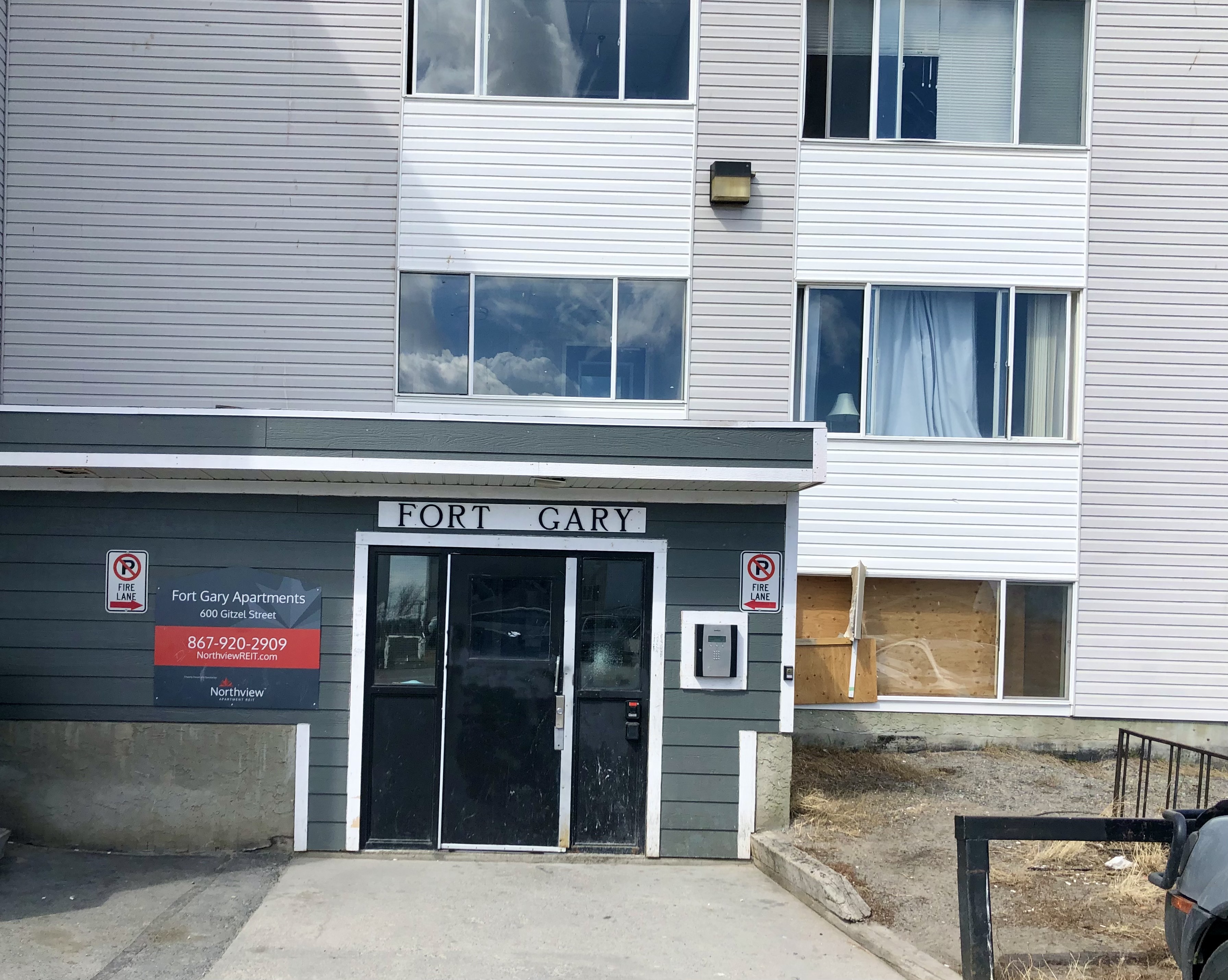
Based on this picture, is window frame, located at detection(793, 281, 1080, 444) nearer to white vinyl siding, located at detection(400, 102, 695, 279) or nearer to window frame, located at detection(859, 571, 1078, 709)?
window frame, located at detection(859, 571, 1078, 709)

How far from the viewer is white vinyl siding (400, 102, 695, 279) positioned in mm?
9820

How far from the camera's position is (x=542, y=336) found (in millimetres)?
9953

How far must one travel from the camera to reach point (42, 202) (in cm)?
955

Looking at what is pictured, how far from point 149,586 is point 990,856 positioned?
6.72 meters

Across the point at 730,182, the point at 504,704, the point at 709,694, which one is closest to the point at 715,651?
the point at 709,694

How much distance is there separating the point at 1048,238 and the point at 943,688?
503 cm

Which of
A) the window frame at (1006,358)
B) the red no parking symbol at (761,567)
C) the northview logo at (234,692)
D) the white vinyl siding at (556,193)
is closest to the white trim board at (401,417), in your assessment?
the red no parking symbol at (761,567)

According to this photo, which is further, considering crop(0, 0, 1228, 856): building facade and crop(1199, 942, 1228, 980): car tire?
crop(0, 0, 1228, 856): building facade

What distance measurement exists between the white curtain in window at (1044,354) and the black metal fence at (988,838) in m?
6.35

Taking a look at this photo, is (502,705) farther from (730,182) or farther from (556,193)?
(730,182)

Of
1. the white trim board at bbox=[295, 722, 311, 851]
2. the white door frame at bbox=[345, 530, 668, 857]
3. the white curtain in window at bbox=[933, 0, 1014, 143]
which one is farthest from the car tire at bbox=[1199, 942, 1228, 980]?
the white curtain in window at bbox=[933, 0, 1014, 143]

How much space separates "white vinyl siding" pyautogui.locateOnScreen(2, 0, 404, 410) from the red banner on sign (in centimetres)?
283

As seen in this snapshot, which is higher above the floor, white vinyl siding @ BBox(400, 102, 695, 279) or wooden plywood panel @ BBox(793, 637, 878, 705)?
white vinyl siding @ BBox(400, 102, 695, 279)

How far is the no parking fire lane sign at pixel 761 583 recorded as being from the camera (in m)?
7.81
